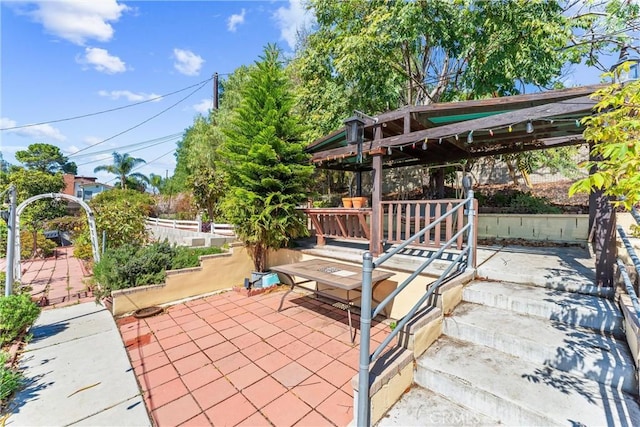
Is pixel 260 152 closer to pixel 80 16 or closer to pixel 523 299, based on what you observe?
pixel 523 299

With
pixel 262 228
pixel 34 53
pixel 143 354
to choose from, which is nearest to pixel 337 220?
pixel 262 228

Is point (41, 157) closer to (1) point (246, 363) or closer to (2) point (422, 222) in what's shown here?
(1) point (246, 363)

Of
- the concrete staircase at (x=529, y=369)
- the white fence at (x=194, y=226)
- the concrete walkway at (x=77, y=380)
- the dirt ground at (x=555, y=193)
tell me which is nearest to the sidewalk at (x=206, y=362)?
the concrete walkway at (x=77, y=380)

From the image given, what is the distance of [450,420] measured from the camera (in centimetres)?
191

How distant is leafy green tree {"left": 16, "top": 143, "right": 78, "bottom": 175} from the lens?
86.3ft

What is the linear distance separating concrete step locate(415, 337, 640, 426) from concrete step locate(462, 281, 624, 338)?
686mm

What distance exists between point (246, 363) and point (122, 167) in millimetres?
35555

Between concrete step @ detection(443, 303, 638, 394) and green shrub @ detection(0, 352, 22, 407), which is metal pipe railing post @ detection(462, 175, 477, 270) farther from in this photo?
green shrub @ detection(0, 352, 22, 407)

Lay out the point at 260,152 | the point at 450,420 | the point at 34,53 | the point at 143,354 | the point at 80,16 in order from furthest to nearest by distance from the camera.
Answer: the point at 34,53
the point at 80,16
the point at 260,152
the point at 143,354
the point at 450,420

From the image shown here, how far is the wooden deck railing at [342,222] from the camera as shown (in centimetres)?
486

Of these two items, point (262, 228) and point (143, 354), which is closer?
point (143, 354)

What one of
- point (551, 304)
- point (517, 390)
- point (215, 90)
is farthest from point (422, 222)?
point (215, 90)

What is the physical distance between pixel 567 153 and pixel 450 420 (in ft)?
35.2

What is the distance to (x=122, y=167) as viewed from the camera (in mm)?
30281
